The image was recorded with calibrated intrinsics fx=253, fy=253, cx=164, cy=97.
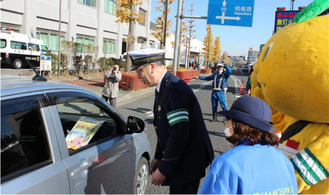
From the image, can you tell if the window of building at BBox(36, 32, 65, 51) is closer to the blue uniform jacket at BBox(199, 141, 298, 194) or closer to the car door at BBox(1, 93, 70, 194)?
the car door at BBox(1, 93, 70, 194)

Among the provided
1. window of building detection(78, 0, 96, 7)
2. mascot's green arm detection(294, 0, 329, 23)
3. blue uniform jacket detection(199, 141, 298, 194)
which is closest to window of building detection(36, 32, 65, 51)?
window of building detection(78, 0, 96, 7)

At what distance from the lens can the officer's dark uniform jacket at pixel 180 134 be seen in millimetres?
Answer: 2107

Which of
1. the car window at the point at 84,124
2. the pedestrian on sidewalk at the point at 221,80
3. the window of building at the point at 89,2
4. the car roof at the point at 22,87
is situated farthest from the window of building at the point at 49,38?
the car roof at the point at 22,87

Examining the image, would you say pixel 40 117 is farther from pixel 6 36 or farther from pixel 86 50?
Answer: pixel 86 50

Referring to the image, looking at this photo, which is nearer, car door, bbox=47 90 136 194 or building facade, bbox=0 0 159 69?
car door, bbox=47 90 136 194

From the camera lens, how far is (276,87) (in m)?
1.97

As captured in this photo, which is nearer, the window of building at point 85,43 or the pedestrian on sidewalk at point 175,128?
the pedestrian on sidewalk at point 175,128

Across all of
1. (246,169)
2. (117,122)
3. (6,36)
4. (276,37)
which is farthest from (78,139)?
(6,36)

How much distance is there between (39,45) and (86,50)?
3767 mm

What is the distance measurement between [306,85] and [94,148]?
1.83 meters

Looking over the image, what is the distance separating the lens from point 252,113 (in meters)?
1.46

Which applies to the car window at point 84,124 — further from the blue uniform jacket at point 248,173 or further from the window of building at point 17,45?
the window of building at point 17,45

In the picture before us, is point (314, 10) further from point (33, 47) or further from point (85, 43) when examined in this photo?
point (85, 43)

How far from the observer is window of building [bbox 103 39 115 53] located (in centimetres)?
3031
